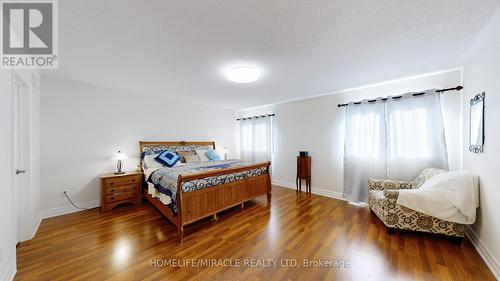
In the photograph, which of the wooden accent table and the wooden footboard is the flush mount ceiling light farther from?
the wooden accent table

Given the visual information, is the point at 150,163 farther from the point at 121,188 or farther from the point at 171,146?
the point at 171,146

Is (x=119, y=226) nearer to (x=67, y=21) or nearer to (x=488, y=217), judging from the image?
(x=67, y=21)

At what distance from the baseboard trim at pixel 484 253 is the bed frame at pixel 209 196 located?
9.19 ft

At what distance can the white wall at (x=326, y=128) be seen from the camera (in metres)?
2.74

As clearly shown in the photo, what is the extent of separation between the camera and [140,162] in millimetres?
3943

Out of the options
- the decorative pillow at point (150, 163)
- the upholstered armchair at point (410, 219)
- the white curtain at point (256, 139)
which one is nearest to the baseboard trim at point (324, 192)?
the white curtain at point (256, 139)

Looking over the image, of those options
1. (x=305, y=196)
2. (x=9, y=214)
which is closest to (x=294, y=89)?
(x=305, y=196)

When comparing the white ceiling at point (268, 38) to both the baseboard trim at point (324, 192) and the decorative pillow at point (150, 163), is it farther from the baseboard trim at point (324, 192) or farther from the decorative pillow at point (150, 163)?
the baseboard trim at point (324, 192)

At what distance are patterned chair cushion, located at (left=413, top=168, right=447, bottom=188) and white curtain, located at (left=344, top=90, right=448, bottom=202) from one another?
0.69ft

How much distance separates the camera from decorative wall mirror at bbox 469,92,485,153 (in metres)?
1.98

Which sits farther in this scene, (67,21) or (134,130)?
(134,130)

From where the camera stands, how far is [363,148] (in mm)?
3514

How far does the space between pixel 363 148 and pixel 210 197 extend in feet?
10.1

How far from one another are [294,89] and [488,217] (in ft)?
10.2
